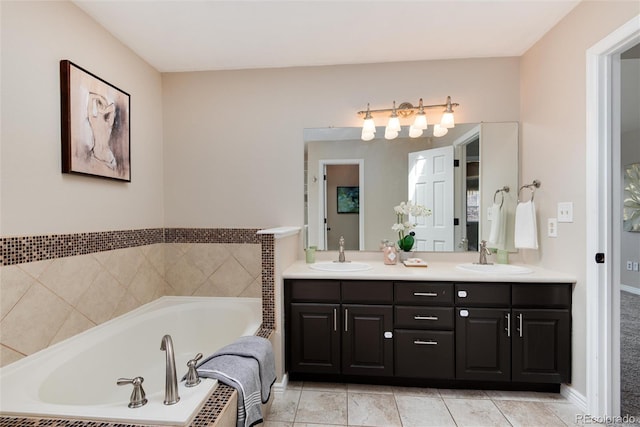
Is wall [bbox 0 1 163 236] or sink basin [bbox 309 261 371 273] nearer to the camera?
wall [bbox 0 1 163 236]

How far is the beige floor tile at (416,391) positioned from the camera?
206cm

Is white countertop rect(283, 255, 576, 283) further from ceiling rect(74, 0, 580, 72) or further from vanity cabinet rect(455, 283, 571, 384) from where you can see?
ceiling rect(74, 0, 580, 72)

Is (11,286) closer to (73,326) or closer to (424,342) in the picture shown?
(73,326)

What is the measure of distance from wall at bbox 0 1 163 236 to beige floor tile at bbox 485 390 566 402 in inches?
112

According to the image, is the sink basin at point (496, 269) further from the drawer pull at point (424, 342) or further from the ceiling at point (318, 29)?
the ceiling at point (318, 29)

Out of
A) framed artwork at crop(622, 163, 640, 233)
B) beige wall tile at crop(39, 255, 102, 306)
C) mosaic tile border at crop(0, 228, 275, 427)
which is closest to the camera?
mosaic tile border at crop(0, 228, 275, 427)

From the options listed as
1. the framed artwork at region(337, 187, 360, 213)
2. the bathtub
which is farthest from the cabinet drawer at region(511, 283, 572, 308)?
the bathtub

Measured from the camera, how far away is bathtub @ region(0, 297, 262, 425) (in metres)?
1.19

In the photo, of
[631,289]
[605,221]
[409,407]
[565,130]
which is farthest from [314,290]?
[631,289]

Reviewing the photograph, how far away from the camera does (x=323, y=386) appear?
85.2 inches

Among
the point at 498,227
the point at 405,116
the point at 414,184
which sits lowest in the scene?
the point at 498,227

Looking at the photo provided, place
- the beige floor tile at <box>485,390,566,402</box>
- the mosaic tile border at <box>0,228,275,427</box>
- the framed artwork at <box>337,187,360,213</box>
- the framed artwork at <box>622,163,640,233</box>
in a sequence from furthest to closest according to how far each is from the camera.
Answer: the framed artwork at <box>622,163,640,233</box>, the framed artwork at <box>337,187,360,213</box>, the beige floor tile at <box>485,390,566,402</box>, the mosaic tile border at <box>0,228,275,427</box>

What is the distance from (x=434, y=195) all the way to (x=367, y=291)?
1056 millimetres

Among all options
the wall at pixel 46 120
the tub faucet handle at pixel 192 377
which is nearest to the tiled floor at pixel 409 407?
the tub faucet handle at pixel 192 377
